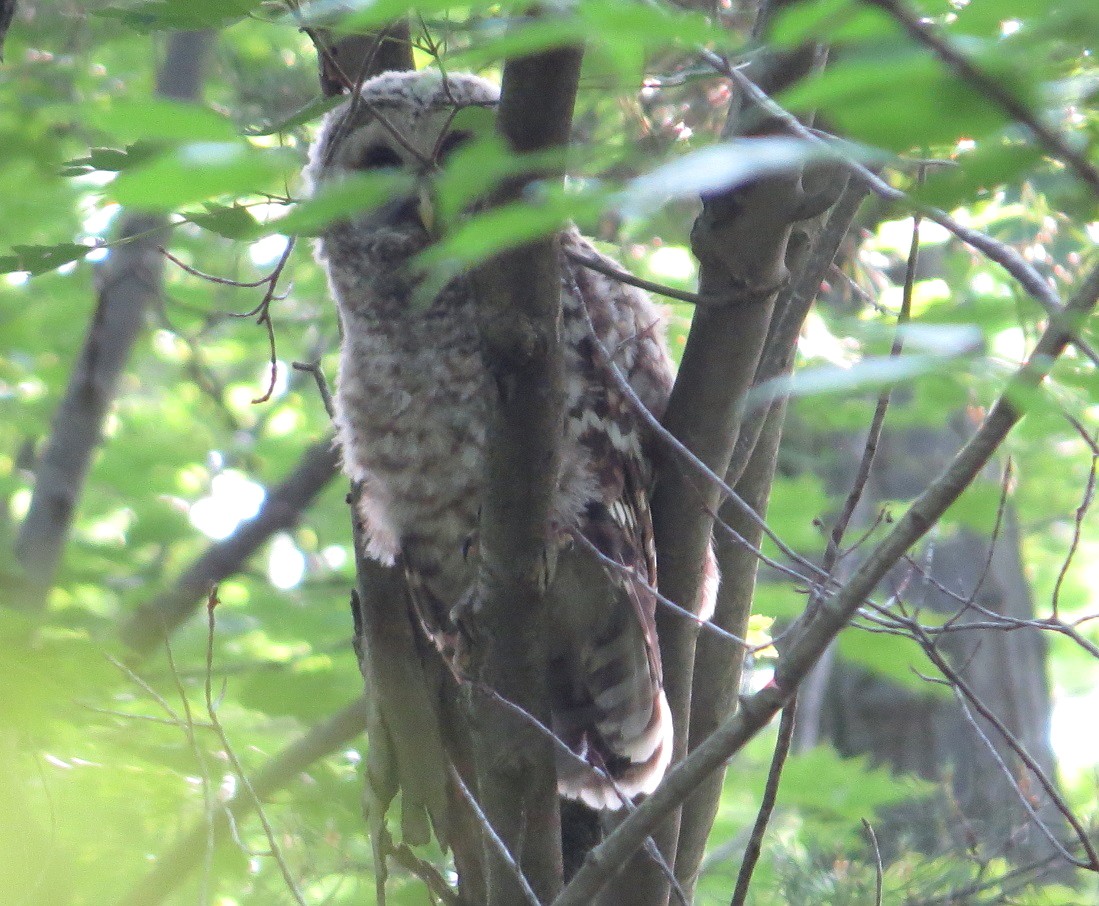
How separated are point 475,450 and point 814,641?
3.75 ft

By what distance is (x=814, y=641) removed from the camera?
130 cm

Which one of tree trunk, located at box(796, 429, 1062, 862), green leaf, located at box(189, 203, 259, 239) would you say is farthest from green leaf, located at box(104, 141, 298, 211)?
tree trunk, located at box(796, 429, 1062, 862)

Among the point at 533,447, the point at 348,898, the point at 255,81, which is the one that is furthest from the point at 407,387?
the point at 255,81

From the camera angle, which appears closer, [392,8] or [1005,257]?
[392,8]

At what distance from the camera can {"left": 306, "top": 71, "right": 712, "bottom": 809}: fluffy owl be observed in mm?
2281

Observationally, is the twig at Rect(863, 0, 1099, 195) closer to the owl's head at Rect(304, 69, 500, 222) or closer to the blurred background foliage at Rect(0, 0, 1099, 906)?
the blurred background foliage at Rect(0, 0, 1099, 906)

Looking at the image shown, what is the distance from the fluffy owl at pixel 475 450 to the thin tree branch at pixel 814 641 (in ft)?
2.20

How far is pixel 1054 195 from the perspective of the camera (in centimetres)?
90

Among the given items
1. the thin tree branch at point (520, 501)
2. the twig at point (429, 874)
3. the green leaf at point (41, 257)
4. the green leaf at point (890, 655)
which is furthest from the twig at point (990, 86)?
the green leaf at point (890, 655)

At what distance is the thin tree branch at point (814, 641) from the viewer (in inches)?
45.4

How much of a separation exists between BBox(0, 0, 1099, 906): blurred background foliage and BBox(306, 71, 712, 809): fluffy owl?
227 mm

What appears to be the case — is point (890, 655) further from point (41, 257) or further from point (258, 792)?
point (41, 257)

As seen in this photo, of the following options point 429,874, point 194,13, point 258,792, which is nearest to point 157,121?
point 194,13

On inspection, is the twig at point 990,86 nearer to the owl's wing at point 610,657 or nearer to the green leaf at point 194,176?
the green leaf at point 194,176
